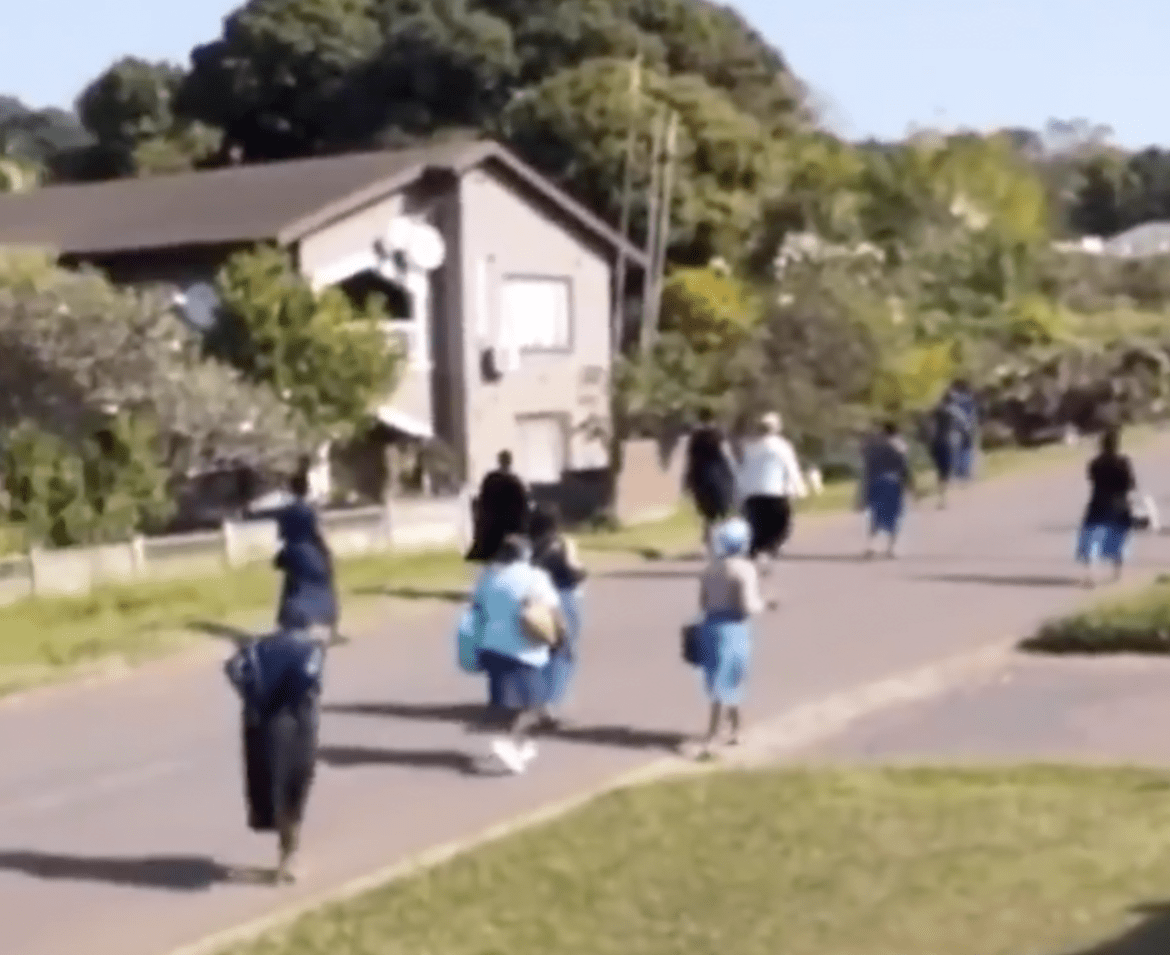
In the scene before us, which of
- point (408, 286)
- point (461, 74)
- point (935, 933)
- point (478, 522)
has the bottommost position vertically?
point (935, 933)

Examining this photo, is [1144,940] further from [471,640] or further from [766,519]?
[766,519]

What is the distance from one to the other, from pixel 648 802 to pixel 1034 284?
47016mm

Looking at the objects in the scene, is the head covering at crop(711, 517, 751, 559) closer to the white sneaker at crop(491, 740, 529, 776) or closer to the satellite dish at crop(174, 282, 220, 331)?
the white sneaker at crop(491, 740, 529, 776)

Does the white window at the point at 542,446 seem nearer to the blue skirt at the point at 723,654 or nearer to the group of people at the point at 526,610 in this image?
the group of people at the point at 526,610

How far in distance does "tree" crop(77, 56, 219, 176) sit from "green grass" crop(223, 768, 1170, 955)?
174 feet

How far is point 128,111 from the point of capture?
69625mm

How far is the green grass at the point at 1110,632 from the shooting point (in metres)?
19.8

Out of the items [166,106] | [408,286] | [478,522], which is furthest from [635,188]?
[478,522]

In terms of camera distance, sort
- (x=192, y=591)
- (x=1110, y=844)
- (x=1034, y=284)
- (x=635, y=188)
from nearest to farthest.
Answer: (x=1110, y=844) → (x=192, y=591) → (x=635, y=188) → (x=1034, y=284)

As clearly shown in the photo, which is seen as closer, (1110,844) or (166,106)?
(1110,844)

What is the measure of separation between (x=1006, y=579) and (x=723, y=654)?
33.3ft

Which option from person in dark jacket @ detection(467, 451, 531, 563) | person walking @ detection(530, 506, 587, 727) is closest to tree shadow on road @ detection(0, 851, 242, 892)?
person walking @ detection(530, 506, 587, 727)

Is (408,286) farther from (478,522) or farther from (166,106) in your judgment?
(166,106)

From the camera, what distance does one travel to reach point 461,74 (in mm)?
61812
